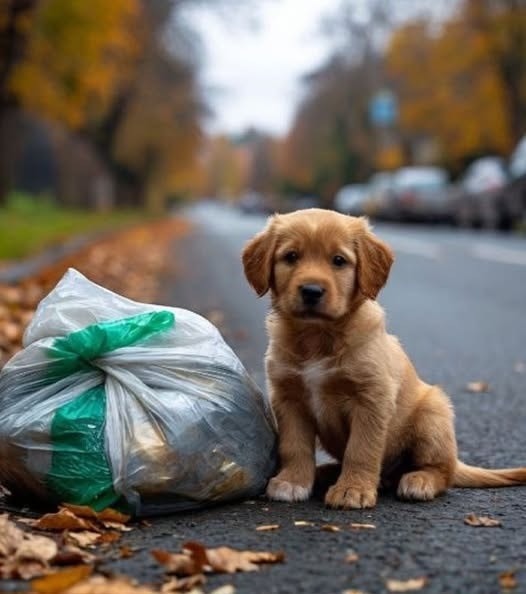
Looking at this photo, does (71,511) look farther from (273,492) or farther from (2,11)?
(2,11)

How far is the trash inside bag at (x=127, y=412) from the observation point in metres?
3.77

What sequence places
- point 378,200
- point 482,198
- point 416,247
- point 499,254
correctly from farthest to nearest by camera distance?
point 378,200 → point 482,198 → point 416,247 → point 499,254

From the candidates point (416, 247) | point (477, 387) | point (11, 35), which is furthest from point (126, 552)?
point (11, 35)

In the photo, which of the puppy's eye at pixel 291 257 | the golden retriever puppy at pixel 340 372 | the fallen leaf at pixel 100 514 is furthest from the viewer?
the puppy's eye at pixel 291 257

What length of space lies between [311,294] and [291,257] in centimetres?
24

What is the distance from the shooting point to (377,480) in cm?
401

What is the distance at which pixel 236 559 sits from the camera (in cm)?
315

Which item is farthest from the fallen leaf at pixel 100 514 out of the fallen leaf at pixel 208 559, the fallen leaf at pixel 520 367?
the fallen leaf at pixel 520 367

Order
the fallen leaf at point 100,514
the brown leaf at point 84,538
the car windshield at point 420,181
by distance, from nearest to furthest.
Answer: the brown leaf at point 84,538 < the fallen leaf at point 100,514 < the car windshield at point 420,181

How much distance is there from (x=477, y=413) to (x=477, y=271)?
1022 centimetres

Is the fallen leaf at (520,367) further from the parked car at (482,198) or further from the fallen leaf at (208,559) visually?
the parked car at (482,198)

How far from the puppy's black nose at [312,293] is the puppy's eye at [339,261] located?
0.19 metres

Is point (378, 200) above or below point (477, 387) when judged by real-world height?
above

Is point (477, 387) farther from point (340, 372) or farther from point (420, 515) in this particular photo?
point (420, 515)
